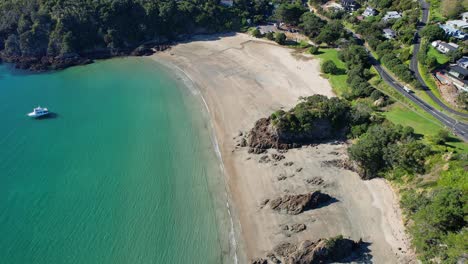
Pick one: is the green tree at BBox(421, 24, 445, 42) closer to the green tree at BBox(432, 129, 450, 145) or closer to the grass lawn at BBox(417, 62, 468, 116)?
the grass lawn at BBox(417, 62, 468, 116)

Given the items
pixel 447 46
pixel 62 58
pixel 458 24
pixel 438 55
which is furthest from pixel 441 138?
pixel 62 58

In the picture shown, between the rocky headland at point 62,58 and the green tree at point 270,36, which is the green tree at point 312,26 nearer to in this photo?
the green tree at point 270,36

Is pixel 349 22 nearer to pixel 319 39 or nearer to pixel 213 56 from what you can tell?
pixel 319 39

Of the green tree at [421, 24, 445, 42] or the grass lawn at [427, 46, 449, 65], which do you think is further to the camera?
the green tree at [421, 24, 445, 42]

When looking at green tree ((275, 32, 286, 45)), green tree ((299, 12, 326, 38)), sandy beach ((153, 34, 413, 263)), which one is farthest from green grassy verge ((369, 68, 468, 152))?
green tree ((275, 32, 286, 45))

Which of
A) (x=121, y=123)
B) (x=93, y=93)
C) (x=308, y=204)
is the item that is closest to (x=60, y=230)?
(x=121, y=123)

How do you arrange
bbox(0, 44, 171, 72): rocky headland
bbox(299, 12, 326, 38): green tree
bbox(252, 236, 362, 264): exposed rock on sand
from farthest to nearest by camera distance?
bbox(299, 12, 326, 38): green tree, bbox(0, 44, 171, 72): rocky headland, bbox(252, 236, 362, 264): exposed rock on sand

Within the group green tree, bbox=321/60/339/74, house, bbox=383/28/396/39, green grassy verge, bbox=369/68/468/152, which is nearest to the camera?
green grassy verge, bbox=369/68/468/152

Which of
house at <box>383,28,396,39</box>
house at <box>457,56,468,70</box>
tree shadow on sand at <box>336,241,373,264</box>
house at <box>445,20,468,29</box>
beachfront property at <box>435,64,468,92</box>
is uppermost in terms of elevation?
house at <box>445,20,468,29</box>
